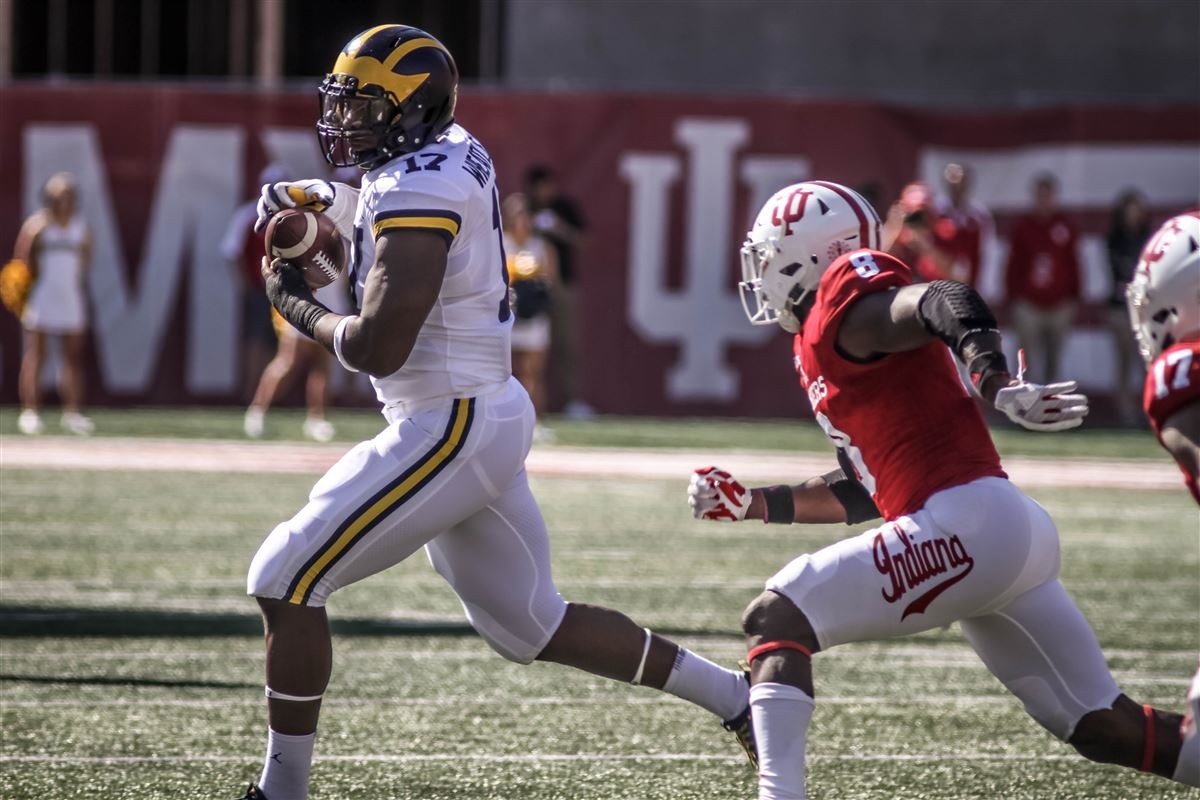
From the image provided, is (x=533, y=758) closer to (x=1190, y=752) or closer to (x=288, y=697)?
(x=288, y=697)

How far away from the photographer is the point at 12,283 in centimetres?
1355

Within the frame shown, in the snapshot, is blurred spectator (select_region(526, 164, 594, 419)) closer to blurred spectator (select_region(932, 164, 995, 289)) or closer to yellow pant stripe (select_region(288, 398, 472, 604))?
blurred spectator (select_region(932, 164, 995, 289))

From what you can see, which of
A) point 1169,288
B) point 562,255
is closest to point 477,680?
point 1169,288

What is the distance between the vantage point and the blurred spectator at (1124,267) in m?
14.6

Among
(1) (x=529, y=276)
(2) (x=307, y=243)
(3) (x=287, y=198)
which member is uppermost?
(3) (x=287, y=198)

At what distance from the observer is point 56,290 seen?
1345cm

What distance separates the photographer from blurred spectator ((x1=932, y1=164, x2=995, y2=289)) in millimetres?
13961

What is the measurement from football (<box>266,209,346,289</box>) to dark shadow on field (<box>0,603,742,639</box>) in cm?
259

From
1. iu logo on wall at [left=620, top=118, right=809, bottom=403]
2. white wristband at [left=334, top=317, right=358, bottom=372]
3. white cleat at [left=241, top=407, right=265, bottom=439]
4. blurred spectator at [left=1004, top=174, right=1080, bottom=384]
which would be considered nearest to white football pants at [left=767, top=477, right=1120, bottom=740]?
white wristband at [left=334, top=317, right=358, bottom=372]

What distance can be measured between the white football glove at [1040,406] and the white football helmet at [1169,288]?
7.9 inches

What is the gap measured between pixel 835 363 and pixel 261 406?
9.86 metres

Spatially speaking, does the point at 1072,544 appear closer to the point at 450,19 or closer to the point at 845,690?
the point at 845,690

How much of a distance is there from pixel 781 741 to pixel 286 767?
43.9 inches

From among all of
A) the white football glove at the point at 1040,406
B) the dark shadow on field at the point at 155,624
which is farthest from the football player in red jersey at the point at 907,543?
the dark shadow on field at the point at 155,624
